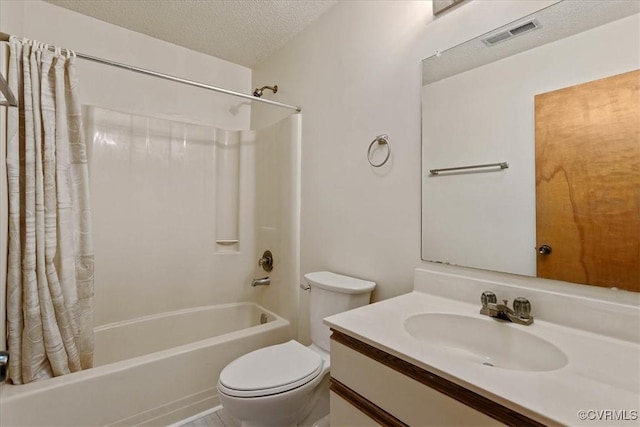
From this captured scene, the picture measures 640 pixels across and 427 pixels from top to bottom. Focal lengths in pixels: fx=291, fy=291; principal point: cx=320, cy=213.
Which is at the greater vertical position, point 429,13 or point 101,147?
point 429,13

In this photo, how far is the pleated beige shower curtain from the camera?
1.28 metres

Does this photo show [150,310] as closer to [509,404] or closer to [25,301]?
[25,301]

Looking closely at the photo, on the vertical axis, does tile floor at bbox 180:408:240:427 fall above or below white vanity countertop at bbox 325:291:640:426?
below

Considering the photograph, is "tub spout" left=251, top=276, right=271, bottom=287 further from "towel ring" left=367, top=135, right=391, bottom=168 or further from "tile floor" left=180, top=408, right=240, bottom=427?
"towel ring" left=367, top=135, right=391, bottom=168

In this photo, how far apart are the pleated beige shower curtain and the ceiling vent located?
193cm

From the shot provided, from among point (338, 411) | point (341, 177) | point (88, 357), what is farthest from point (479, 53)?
point (88, 357)

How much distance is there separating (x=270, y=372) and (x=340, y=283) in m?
0.52

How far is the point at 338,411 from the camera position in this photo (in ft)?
3.12

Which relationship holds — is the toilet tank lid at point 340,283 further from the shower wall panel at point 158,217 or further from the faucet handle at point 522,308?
the shower wall panel at point 158,217

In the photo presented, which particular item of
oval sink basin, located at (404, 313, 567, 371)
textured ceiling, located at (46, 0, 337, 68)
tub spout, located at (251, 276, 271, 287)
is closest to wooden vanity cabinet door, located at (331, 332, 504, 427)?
oval sink basin, located at (404, 313, 567, 371)

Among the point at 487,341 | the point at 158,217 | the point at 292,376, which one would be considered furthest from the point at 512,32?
the point at 158,217

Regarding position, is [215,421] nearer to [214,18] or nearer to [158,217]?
[158,217]

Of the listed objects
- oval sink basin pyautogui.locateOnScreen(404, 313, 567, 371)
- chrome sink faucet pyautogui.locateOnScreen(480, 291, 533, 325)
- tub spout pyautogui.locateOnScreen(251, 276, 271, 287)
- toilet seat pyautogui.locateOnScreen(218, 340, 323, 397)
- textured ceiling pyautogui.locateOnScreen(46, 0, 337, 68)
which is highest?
textured ceiling pyautogui.locateOnScreen(46, 0, 337, 68)

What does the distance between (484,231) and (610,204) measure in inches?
14.4
